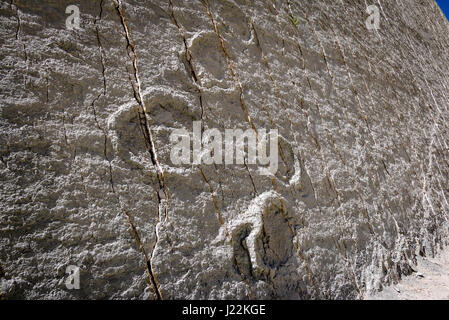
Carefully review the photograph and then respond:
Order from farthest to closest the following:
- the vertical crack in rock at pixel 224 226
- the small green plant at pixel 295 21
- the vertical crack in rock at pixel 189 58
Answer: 1. the small green plant at pixel 295 21
2. the vertical crack in rock at pixel 189 58
3. the vertical crack in rock at pixel 224 226

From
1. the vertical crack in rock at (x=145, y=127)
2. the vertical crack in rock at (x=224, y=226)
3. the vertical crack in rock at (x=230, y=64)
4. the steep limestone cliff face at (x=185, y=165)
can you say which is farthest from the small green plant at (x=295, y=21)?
the vertical crack in rock at (x=224, y=226)

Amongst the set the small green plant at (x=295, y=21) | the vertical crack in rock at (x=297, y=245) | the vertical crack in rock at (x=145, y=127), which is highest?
the small green plant at (x=295, y=21)

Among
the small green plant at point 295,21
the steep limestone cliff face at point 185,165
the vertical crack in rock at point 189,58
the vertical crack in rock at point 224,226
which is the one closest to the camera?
the steep limestone cliff face at point 185,165

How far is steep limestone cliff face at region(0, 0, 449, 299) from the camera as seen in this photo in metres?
0.70

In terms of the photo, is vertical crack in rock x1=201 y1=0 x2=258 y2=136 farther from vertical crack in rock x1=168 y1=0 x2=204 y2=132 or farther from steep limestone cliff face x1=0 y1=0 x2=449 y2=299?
vertical crack in rock x1=168 y1=0 x2=204 y2=132

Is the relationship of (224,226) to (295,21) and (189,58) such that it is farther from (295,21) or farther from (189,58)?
(295,21)

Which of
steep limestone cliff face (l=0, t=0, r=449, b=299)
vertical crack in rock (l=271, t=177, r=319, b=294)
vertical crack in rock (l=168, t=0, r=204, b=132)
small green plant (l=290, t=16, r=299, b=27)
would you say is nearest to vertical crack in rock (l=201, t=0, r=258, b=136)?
steep limestone cliff face (l=0, t=0, r=449, b=299)

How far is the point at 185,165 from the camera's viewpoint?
895mm

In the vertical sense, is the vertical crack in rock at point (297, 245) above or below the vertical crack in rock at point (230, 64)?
below

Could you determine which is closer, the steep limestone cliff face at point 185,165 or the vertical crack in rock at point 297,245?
the steep limestone cliff face at point 185,165

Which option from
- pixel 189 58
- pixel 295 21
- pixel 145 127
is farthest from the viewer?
pixel 295 21

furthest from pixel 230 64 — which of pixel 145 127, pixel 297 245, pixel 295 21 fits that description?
pixel 297 245

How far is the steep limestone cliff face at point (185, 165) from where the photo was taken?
0.70 meters

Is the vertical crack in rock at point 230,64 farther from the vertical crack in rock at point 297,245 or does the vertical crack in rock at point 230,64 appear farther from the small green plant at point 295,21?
the small green plant at point 295,21
